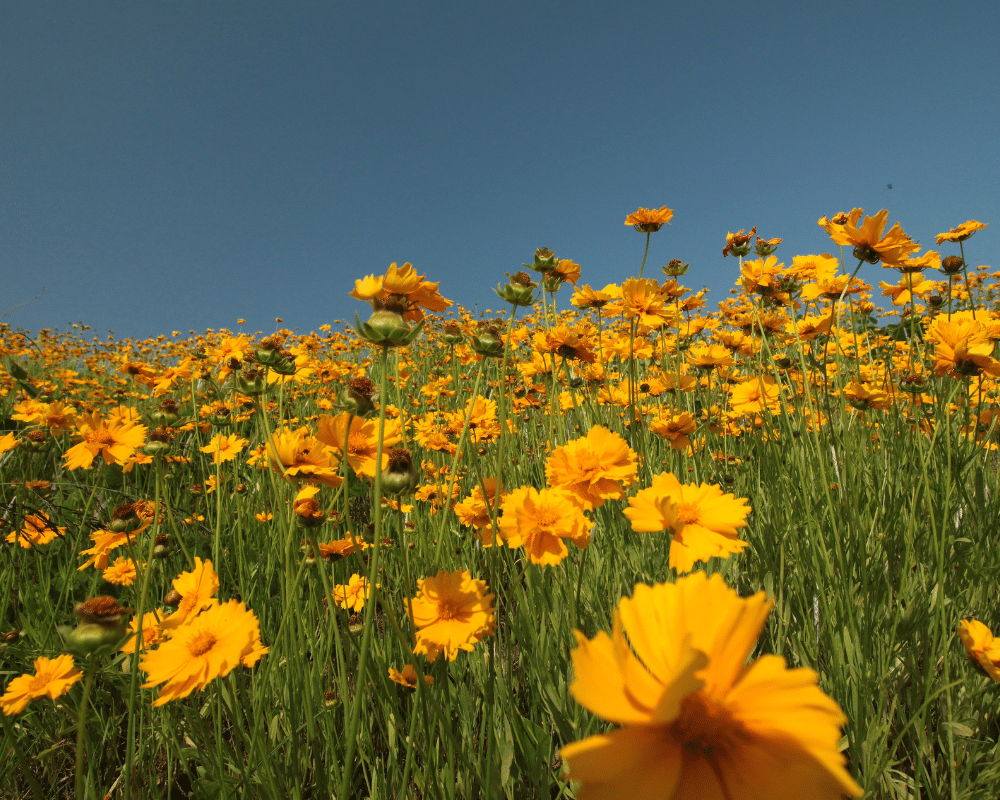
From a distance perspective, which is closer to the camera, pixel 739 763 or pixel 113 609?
pixel 739 763

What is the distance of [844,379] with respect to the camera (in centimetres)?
213

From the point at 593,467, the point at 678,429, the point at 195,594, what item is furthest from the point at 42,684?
the point at 678,429

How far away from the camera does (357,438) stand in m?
0.85

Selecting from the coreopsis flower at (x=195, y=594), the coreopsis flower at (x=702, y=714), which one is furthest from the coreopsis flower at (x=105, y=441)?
the coreopsis flower at (x=702, y=714)

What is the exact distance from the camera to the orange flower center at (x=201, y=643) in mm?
704

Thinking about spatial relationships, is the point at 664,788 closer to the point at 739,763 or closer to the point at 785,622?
the point at 739,763

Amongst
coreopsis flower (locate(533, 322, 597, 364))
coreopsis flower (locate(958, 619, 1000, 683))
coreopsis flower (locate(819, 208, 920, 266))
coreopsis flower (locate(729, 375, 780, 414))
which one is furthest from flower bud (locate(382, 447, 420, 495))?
coreopsis flower (locate(729, 375, 780, 414))

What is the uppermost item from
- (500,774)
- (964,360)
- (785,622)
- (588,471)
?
(964,360)

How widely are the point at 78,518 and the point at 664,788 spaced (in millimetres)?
2533

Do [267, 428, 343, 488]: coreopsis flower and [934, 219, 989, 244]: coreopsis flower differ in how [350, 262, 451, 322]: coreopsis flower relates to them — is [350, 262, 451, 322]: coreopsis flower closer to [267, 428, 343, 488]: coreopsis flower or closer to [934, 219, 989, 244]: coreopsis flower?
[267, 428, 343, 488]: coreopsis flower

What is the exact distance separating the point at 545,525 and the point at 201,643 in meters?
0.52

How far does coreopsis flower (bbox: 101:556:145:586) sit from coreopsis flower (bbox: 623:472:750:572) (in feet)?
4.62

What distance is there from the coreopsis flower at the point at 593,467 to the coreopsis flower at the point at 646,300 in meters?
0.82

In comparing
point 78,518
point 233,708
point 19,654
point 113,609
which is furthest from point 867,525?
point 78,518
